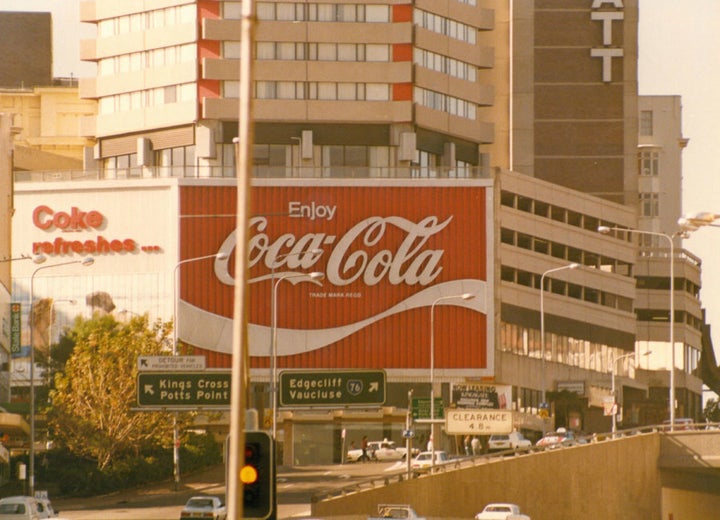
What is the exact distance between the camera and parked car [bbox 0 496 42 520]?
5509cm

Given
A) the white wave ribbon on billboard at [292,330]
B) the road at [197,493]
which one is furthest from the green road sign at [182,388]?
the white wave ribbon on billboard at [292,330]

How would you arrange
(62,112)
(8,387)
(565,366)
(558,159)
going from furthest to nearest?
(62,112)
(558,159)
(565,366)
(8,387)

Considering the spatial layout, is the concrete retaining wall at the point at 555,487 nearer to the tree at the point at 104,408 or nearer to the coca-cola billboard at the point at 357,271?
the tree at the point at 104,408

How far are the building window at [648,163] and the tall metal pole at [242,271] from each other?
172 meters

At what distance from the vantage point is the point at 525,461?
72.7m

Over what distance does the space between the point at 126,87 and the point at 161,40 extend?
4.93 metres

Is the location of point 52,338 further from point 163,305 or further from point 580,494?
point 580,494

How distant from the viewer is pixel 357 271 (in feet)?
405

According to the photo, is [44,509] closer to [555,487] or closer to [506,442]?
[555,487]

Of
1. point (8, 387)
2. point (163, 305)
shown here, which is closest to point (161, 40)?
point (163, 305)

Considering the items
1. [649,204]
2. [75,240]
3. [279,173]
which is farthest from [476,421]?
[649,204]

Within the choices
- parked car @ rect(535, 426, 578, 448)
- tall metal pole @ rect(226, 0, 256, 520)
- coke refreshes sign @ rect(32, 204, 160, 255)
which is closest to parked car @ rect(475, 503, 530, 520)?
parked car @ rect(535, 426, 578, 448)

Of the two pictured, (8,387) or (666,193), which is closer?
(8,387)

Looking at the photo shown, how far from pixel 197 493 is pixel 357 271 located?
41068 mm
